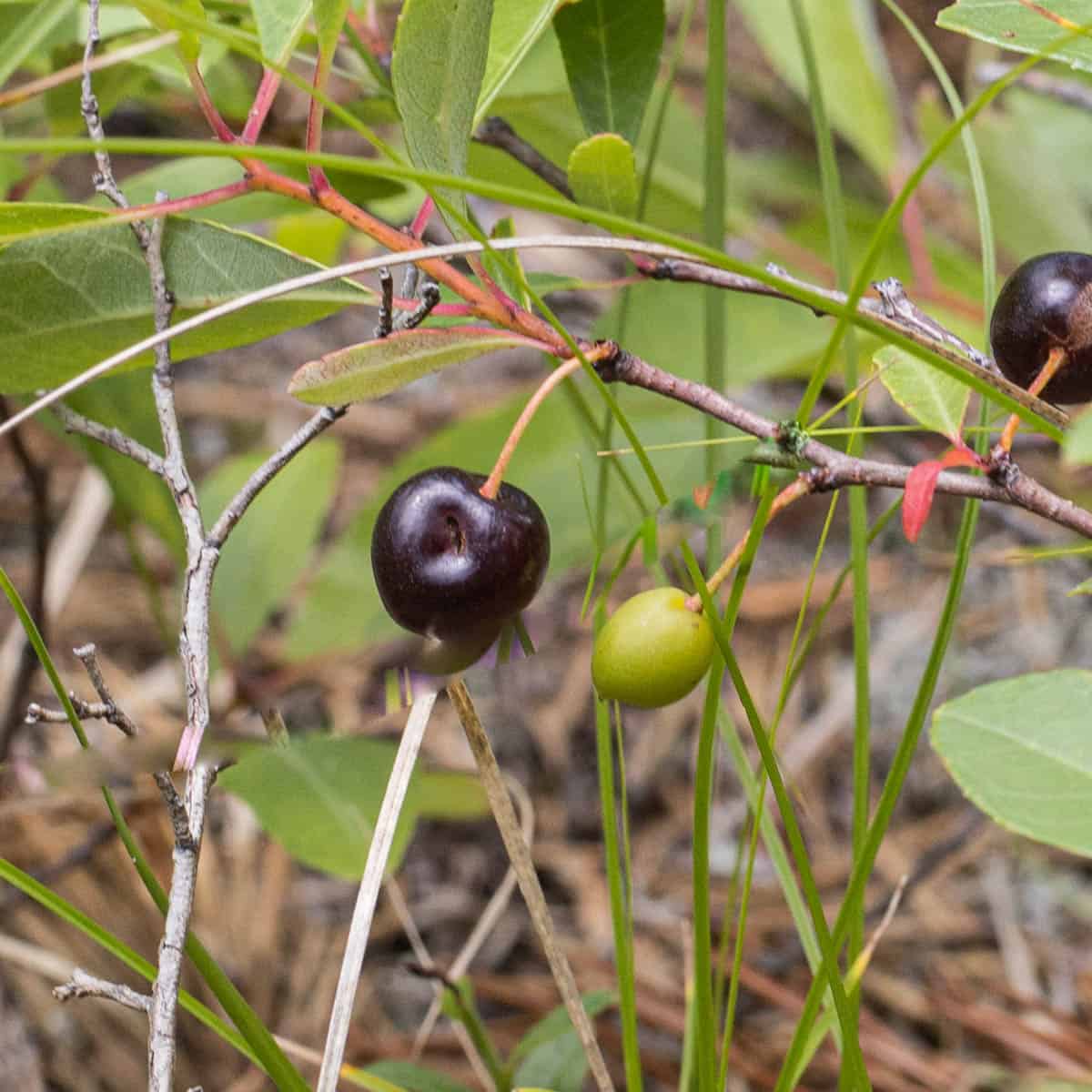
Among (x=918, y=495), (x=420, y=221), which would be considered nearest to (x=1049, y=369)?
(x=918, y=495)

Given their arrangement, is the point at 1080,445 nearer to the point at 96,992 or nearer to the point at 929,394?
the point at 929,394

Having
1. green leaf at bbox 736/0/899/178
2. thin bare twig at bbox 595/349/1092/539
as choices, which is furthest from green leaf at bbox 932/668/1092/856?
green leaf at bbox 736/0/899/178

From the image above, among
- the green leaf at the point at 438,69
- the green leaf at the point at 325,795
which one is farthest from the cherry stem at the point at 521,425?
the green leaf at the point at 325,795

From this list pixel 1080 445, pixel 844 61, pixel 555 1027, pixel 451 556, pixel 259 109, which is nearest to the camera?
pixel 1080 445

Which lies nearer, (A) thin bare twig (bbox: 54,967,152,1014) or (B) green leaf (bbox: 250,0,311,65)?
(A) thin bare twig (bbox: 54,967,152,1014)

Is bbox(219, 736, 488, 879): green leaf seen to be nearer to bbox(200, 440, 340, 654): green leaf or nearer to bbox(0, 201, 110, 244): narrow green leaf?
bbox(200, 440, 340, 654): green leaf
